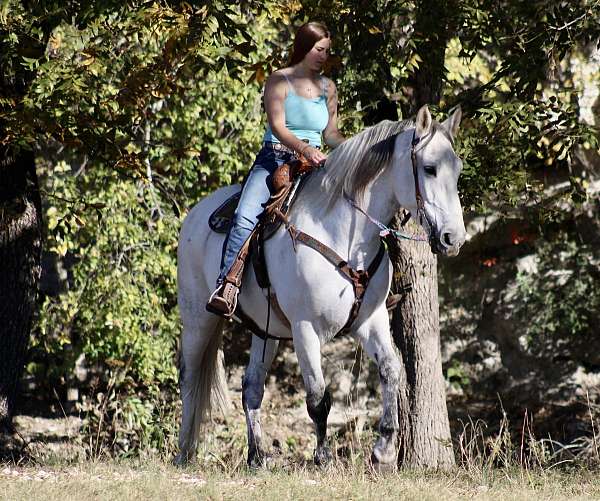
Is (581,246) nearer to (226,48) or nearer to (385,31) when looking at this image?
(385,31)

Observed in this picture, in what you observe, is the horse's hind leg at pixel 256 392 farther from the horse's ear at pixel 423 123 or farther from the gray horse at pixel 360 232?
the horse's ear at pixel 423 123

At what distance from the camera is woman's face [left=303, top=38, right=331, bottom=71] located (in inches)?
272

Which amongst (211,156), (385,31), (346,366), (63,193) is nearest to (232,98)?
(211,156)

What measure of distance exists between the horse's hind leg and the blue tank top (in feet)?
5.48

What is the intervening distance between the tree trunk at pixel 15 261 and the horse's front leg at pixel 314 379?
379 centimetres

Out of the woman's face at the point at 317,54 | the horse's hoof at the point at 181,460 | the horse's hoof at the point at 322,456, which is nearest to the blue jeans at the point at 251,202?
the woman's face at the point at 317,54

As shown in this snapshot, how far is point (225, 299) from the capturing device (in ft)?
22.7

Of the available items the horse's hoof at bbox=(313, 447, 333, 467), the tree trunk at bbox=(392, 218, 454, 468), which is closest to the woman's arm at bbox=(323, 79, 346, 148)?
the tree trunk at bbox=(392, 218, 454, 468)

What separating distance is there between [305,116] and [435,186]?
132 centimetres

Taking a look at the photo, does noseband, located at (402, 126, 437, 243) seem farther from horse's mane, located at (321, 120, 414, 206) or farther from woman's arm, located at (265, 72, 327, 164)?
woman's arm, located at (265, 72, 327, 164)

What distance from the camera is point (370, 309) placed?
6.66 m

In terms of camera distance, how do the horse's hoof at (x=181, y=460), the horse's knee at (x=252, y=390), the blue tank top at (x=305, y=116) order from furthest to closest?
the horse's hoof at (x=181, y=460), the horse's knee at (x=252, y=390), the blue tank top at (x=305, y=116)

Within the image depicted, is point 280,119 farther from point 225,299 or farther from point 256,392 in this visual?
point 256,392

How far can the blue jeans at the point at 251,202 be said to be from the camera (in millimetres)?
7074
